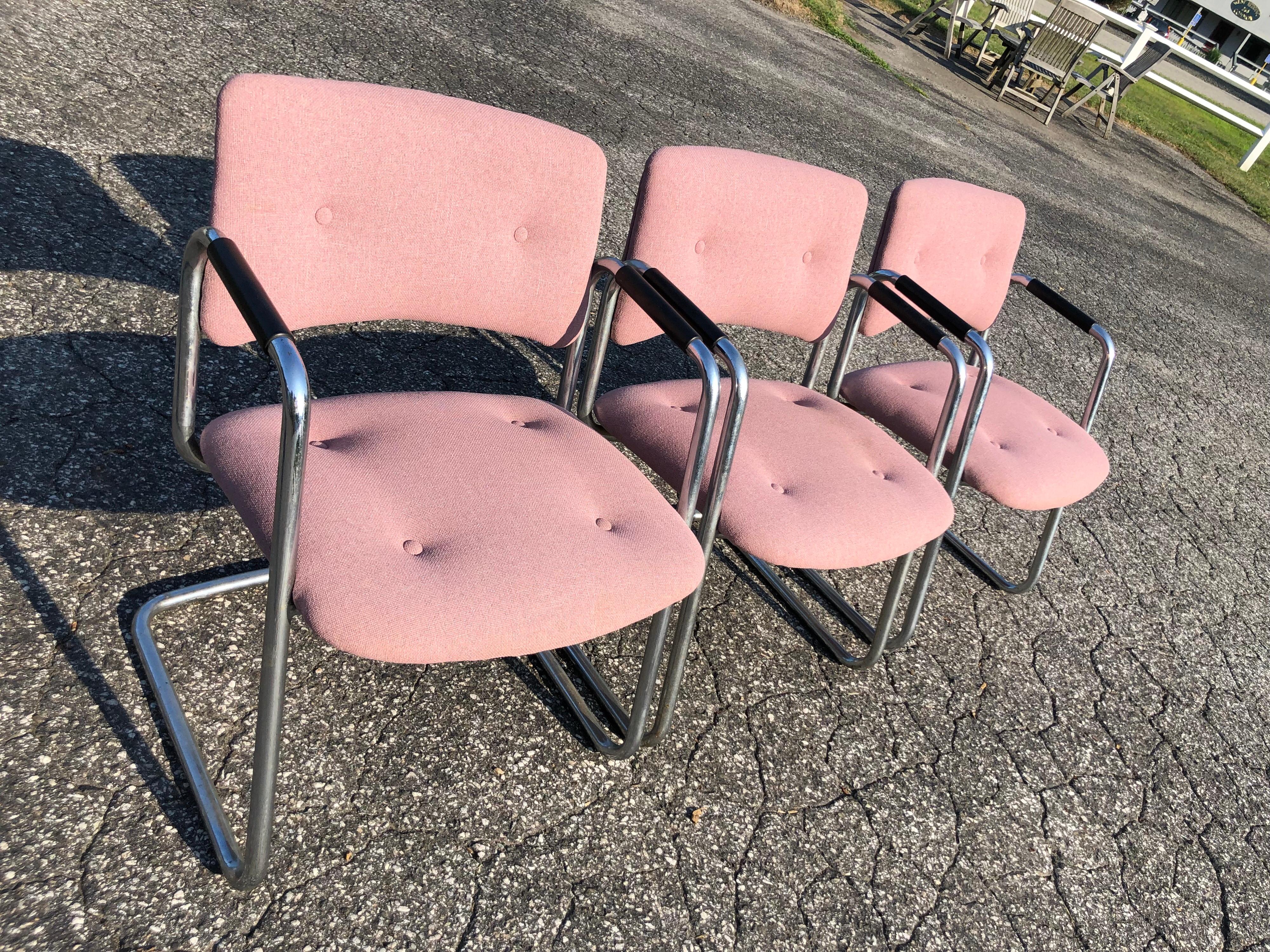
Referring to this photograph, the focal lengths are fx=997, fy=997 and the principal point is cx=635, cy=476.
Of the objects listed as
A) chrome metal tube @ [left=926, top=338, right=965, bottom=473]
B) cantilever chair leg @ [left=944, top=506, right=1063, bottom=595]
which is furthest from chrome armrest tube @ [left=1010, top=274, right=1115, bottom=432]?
chrome metal tube @ [left=926, top=338, right=965, bottom=473]

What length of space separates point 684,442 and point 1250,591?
6.90 ft

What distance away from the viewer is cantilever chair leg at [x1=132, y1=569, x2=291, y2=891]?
4.02 feet

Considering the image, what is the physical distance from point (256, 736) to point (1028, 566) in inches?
80.4

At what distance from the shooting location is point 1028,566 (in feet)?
8.73

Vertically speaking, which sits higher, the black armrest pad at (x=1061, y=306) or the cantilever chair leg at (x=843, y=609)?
the black armrest pad at (x=1061, y=306)

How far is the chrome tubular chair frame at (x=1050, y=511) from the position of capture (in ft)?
7.86

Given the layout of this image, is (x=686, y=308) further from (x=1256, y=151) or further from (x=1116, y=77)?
(x=1256, y=151)

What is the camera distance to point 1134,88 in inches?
526

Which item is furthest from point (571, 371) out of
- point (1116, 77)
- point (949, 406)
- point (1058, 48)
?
point (1116, 77)

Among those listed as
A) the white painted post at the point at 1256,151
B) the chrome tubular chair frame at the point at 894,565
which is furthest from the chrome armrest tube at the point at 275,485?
the white painted post at the point at 1256,151

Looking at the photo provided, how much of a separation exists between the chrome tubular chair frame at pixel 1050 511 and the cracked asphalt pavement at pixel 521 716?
2.7 inches

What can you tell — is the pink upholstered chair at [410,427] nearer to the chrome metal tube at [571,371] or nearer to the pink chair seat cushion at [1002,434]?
the chrome metal tube at [571,371]

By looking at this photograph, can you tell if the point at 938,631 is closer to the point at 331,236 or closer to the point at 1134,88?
the point at 331,236

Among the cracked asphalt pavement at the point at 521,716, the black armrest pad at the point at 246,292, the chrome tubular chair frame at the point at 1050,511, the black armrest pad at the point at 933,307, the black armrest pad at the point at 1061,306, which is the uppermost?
the black armrest pad at the point at 246,292
